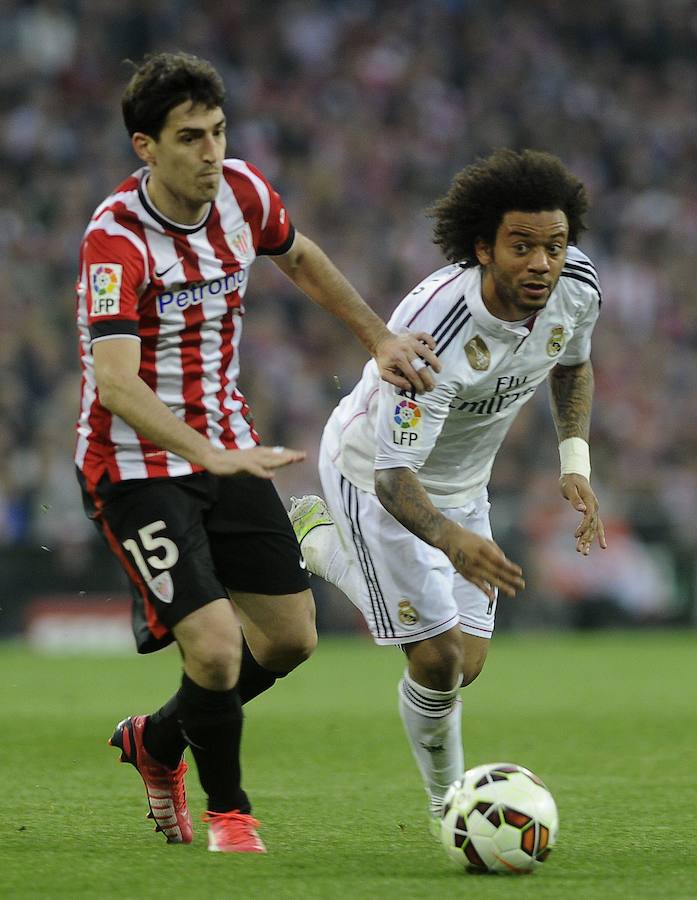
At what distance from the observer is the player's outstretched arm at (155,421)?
4312mm

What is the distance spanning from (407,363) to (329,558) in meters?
1.25

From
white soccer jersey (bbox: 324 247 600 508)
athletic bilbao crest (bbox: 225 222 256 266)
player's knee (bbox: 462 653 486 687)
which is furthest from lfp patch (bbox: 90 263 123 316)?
player's knee (bbox: 462 653 486 687)

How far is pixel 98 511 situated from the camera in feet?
16.0

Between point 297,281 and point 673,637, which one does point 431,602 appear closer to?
point 297,281

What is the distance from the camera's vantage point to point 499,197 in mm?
5270

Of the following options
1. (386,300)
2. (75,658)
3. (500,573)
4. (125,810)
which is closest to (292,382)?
(386,300)

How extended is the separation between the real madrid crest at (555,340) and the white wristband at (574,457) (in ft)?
1.56

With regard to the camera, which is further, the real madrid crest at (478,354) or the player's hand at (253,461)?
the real madrid crest at (478,354)

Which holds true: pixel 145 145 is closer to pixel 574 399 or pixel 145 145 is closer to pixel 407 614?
pixel 407 614

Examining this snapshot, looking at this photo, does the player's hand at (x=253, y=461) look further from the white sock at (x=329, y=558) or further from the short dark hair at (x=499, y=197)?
the white sock at (x=329, y=558)

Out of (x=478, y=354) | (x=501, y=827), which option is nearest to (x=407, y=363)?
(x=478, y=354)

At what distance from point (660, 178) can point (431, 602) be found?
14.8 meters

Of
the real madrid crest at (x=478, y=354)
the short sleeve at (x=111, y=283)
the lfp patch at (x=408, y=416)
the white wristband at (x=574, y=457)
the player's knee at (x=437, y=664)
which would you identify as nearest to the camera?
the short sleeve at (x=111, y=283)

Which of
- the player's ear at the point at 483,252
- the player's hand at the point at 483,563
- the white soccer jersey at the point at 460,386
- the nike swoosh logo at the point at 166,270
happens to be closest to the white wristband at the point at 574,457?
the white soccer jersey at the point at 460,386
